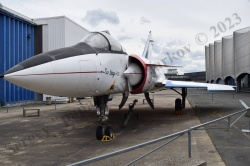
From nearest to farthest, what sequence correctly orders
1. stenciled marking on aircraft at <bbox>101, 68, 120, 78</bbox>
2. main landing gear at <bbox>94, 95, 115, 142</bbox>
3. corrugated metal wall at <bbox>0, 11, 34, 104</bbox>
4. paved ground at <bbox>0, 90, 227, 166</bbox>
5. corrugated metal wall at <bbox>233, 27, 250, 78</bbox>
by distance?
paved ground at <bbox>0, 90, 227, 166</bbox>
stenciled marking on aircraft at <bbox>101, 68, 120, 78</bbox>
main landing gear at <bbox>94, 95, 115, 142</bbox>
corrugated metal wall at <bbox>0, 11, 34, 104</bbox>
corrugated metal wall at <bbox>233, 27, 250, 78</bbox>

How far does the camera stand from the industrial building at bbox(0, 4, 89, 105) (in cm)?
2203

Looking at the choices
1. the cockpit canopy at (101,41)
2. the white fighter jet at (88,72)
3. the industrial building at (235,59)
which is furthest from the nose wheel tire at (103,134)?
the industrial building at (235,59)

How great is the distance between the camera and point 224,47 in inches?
2179

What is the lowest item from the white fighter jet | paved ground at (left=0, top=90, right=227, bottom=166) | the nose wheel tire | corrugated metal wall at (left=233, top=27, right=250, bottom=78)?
paved ground at (left=0, top=90, right=227, bottom=166)

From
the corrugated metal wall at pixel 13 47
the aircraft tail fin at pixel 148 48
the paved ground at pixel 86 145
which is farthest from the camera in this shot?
the corrugated metal wall at pixel 13 47

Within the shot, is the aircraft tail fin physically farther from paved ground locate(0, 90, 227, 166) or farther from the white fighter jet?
the white fighter jet

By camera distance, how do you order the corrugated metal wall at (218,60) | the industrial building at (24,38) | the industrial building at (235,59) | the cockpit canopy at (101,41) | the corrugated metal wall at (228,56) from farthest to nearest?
the corrugated metal wall at (218,60), the corrugated metal wall at (228,56), the industrial building at (235,59), the industrial building at (24,38), the cockpit canopy at (101,41)

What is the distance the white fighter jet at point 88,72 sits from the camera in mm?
5273

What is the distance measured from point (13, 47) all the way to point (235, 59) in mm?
36934

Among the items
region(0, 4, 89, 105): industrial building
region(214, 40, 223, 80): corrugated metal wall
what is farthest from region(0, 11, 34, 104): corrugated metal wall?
region(214, 40, 223, 80): corrugated metal wall

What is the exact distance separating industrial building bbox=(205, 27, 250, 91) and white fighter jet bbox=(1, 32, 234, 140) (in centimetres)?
3563

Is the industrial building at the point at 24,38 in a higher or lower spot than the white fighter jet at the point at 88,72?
higher

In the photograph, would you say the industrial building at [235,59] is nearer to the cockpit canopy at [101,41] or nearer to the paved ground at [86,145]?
the paved ground at [86,145]

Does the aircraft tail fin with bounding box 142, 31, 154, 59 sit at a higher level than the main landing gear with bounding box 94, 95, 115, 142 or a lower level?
higher
